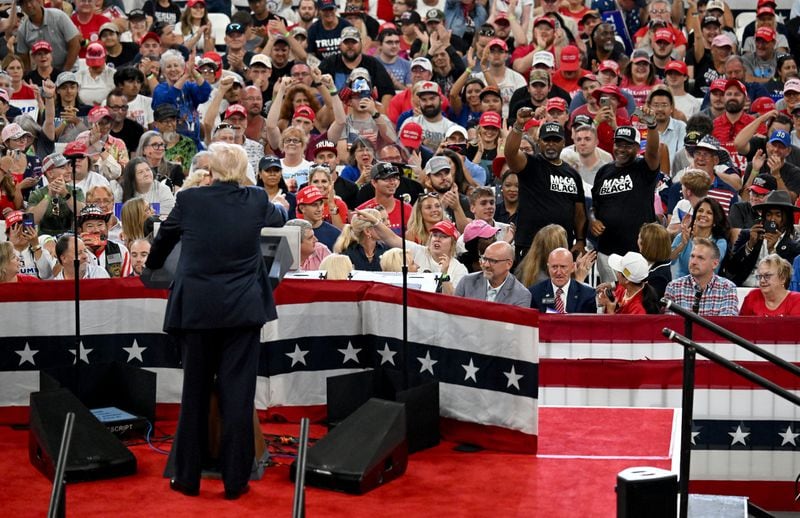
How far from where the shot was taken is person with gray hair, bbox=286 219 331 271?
11438 mm

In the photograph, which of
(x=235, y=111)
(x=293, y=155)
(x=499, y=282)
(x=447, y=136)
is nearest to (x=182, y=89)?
(x=235, y=111)

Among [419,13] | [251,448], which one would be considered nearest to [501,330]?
[251,448]

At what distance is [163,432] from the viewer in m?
9.30

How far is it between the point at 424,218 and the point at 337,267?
1991 millimetres

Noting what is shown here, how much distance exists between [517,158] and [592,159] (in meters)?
1.86

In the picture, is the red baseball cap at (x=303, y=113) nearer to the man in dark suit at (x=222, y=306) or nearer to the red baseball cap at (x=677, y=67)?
the red baseball cap at (x=677, y=67)

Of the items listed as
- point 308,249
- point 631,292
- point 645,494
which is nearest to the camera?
point 645,494

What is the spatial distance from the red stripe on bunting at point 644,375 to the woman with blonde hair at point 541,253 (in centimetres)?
131

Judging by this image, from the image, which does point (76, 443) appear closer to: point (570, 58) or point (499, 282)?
point (499, 282)

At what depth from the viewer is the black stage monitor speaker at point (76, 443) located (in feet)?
26.7

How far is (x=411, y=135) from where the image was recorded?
48.6 ft

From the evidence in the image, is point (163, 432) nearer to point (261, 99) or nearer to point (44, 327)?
point (44, 327)

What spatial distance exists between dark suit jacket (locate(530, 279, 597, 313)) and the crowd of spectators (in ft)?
0.06

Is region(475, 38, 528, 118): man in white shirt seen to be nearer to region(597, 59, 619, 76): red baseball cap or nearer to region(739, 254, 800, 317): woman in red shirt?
region(597, 59, 619, 76): red baseball cap
